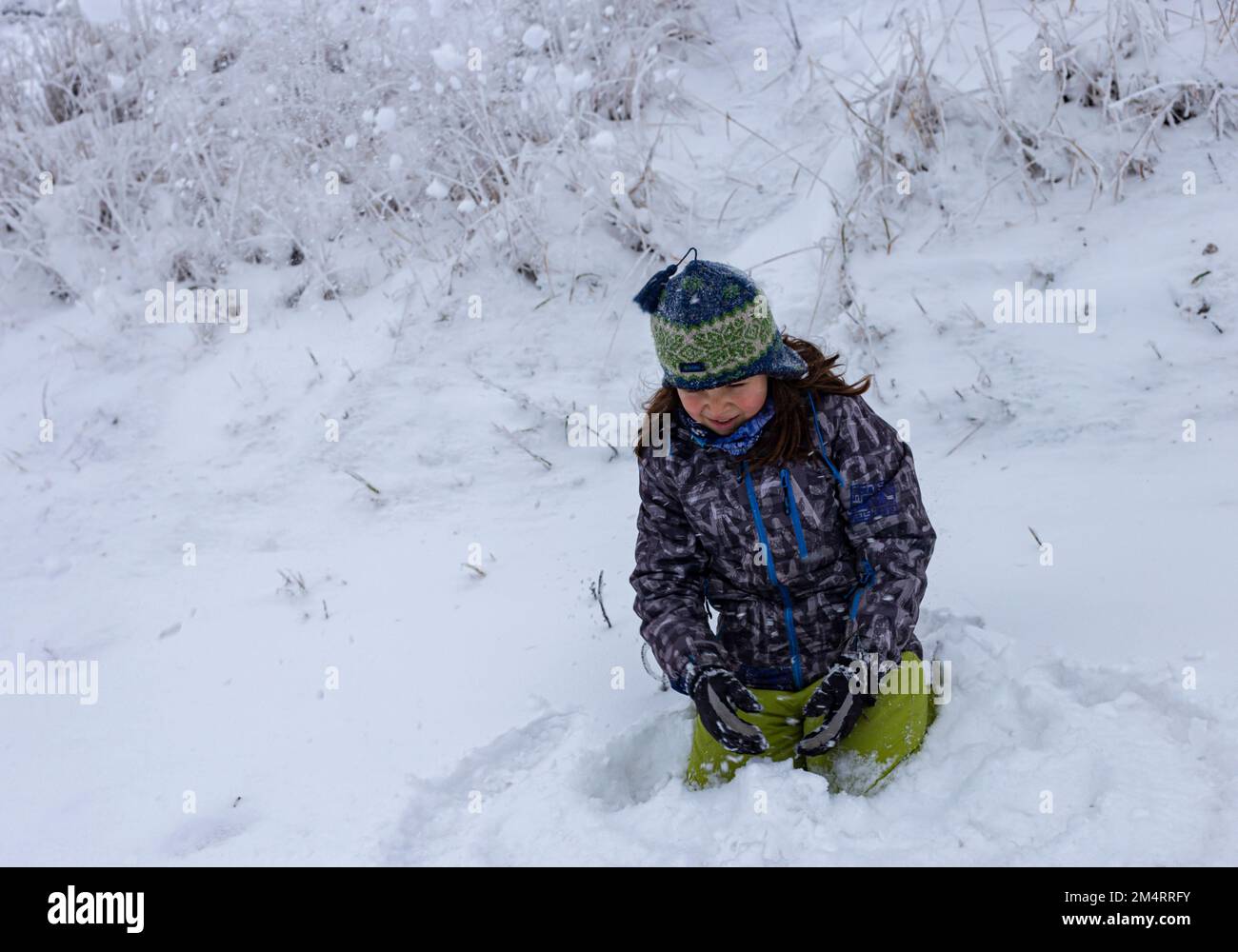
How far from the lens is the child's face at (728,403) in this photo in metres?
2.14

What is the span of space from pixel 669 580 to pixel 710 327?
66 centimetres

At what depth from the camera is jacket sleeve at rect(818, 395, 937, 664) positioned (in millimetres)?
2189

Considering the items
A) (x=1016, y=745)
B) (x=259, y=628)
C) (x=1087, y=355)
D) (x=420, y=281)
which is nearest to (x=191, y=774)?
(x=259, y=628)

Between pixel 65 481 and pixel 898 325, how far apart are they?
3269 millimetres

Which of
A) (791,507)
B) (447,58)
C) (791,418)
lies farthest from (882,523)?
(447,58)

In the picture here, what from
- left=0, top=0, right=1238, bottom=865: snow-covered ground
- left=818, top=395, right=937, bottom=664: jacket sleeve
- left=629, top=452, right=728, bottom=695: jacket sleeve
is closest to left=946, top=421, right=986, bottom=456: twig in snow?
left=0, top=0, right=1238, bottom=865: snow-covered ground

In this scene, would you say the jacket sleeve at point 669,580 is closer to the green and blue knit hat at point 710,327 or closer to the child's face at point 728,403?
the child's face at point 728,403

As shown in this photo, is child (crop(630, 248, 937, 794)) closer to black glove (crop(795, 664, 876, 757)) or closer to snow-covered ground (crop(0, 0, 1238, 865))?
black glove (crop(795, 664, 876, 757))

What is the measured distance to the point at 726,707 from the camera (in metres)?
2.25

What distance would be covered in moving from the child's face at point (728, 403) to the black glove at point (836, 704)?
1.91 feet

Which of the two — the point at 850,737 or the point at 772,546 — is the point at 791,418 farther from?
the point at 850,737

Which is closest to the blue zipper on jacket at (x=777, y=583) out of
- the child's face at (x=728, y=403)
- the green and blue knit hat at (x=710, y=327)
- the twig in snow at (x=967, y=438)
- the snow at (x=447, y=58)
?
the child's face at (x=728, y=403)

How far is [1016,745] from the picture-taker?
91.0 inches
